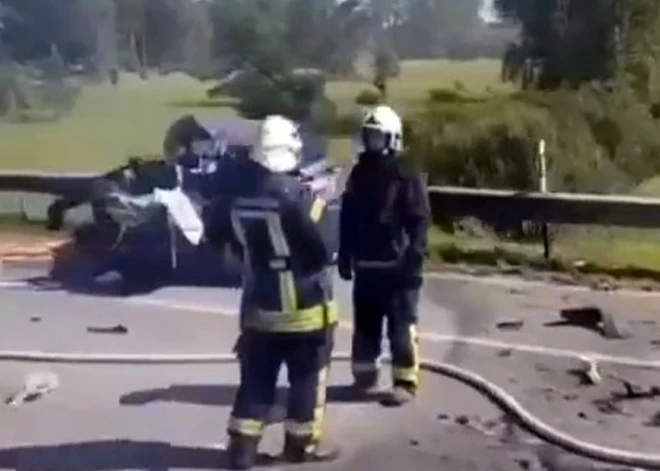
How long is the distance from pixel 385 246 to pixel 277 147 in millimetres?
161

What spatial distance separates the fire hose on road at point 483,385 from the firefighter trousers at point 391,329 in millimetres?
16

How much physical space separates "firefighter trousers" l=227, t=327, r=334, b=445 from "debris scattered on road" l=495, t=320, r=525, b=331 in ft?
0.61

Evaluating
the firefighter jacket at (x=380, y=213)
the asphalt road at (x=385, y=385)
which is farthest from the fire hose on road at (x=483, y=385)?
the firefighter jacket at (x=380, y=213)

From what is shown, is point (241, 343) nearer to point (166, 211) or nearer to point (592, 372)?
point (166, 211)

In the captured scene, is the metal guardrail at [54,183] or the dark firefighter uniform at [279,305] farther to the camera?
the metal guardrail at [54,183]

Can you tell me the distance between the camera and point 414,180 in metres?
1.30

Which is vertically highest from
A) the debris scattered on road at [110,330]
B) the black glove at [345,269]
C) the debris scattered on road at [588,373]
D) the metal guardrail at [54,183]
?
the metal guardrail at [54,183]

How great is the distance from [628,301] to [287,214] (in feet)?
1.25

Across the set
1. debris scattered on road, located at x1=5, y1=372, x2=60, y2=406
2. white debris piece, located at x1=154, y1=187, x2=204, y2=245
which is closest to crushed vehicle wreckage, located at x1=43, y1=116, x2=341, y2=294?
white debris piece, located at x1=154, y1=187, x2=204, y2=245

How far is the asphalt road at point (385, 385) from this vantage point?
132 cm

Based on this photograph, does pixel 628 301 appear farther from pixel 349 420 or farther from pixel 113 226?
pixel 113 226

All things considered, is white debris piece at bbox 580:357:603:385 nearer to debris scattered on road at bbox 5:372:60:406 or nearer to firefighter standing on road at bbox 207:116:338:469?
firefighter standing on road at bbox 207:116:338:469

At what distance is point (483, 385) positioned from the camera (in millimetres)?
1342

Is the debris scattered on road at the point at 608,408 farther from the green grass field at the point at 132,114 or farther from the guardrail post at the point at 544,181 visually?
the green grass field at the point at 132,114
